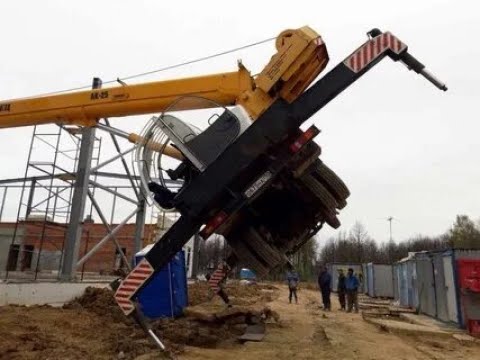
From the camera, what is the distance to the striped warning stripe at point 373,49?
6.78 meters

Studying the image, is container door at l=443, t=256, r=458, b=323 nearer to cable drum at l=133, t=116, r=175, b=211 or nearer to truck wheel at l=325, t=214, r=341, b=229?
truck wheel at l=325, t=214, r=341, b=229

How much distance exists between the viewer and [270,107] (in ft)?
22.3

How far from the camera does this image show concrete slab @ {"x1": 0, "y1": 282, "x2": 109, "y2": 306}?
941 centimetres

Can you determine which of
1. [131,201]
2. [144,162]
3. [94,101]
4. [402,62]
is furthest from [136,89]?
[131,201]

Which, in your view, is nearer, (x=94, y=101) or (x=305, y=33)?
(x=305, y=33)

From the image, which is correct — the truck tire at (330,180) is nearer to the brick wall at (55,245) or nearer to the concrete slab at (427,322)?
the concrete slab at (427,322)

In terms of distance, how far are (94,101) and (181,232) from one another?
3617mm

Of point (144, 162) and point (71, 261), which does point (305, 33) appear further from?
point (71, 261)

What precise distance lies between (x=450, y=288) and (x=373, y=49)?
8484 mm

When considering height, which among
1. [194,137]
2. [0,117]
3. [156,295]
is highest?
[0,117]

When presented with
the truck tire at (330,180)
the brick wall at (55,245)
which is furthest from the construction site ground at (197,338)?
the brick wall at (55,245)

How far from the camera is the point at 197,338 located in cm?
776

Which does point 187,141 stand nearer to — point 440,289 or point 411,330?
point 411,330

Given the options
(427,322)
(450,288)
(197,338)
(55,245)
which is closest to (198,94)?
(197,338)
